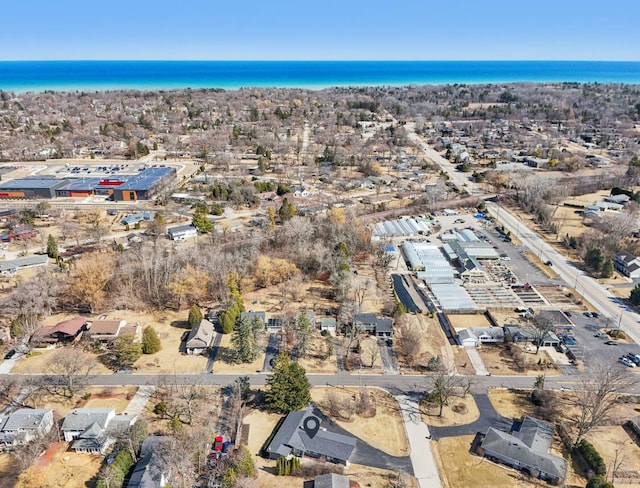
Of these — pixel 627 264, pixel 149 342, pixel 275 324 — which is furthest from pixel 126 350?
pixel 627 264

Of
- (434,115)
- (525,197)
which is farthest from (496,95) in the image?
(525,197)

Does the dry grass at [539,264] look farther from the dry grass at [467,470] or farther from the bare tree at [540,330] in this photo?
the dry grass at [467,470]

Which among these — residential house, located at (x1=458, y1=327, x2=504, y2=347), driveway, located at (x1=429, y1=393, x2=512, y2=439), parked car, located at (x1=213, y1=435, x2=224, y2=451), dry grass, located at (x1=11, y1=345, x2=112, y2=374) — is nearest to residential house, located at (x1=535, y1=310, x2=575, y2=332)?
residential house, located at (x1=458, y1=327, x2=504, y2=347)

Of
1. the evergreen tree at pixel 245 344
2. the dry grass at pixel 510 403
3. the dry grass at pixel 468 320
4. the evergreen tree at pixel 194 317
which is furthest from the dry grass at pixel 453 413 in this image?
the evergreen tree at pixel 194 317

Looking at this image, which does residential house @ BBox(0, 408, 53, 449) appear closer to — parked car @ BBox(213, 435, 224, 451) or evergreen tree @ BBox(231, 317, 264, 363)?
parked car @ BBox(213, 435, 224, 451)

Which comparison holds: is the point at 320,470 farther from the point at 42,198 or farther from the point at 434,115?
the point at 434,115
